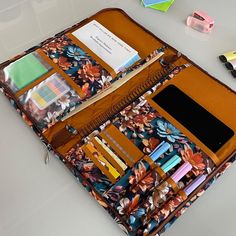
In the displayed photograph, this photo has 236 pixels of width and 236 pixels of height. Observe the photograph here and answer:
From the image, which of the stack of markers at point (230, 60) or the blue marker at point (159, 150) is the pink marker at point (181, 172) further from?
the stack of markers at point (230, 60)

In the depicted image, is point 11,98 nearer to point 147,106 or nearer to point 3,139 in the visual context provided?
point 3,139

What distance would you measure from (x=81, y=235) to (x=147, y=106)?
0.87ft

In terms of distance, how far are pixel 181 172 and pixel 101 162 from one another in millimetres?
138

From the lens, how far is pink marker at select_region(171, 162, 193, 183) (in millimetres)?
549

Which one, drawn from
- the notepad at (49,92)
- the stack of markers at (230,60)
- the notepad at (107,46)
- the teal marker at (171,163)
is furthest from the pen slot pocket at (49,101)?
the stack of markers at (230,60)

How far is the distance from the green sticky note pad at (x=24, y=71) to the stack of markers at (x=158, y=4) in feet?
1.20

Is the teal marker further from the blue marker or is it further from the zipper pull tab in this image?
the zipper pull tab

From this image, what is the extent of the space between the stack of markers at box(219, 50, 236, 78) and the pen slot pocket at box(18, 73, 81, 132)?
1.15ft

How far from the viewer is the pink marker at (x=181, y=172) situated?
0.55 metres

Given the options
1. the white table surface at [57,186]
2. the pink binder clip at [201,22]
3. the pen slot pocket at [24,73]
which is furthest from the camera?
the pink binder clip at [201,22]

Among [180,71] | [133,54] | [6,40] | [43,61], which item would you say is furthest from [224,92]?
[6,40]

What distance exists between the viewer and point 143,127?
0.61 metres

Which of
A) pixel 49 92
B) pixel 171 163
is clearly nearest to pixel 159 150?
pixel 171 163

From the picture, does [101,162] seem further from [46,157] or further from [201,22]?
[201,22]
